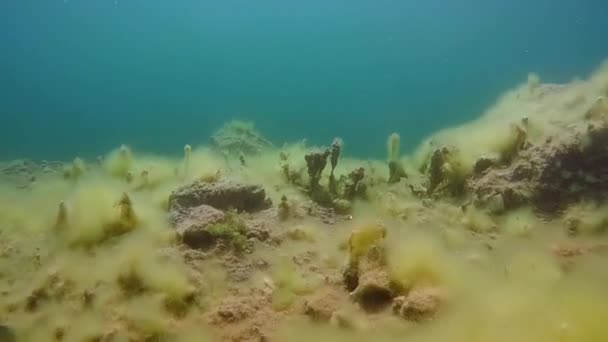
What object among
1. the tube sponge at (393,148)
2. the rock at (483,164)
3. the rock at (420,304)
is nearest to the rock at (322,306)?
the rock at (420,304)

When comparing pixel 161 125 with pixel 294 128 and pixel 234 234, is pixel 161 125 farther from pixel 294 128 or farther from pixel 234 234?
pixel 234 234

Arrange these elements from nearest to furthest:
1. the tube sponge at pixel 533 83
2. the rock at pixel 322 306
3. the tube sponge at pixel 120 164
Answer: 1. the rock at pixel 322 306
2. the tube sponge at pixel 120 164
3. the tube sponge at pixel 533 83

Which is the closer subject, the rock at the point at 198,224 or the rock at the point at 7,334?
the rock at the point at 7,334

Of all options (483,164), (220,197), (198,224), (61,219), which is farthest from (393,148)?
(61,219)

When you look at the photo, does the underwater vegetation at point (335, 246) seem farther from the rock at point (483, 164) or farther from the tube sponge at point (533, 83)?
the tube sponge at point (533, 83)

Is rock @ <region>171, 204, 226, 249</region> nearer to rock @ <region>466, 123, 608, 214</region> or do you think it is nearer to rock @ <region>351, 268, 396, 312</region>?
rock @ <region>351, 268, 396, 312</region>

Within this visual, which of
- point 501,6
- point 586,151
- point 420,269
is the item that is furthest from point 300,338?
point 501,6

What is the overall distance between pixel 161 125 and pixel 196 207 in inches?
1260

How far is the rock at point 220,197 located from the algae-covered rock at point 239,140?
19.4 ft

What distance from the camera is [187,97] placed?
63.2m

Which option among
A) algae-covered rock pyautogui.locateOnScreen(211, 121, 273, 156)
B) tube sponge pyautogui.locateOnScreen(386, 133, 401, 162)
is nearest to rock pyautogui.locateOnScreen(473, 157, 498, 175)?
tube sponge pyautogui.locateOnScreen(386, 133, 401, 162)

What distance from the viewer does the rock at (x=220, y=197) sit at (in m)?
4.70

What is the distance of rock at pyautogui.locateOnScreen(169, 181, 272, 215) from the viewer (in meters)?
4.70

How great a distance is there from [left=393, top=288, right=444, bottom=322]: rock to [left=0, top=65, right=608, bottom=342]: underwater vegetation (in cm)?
1
